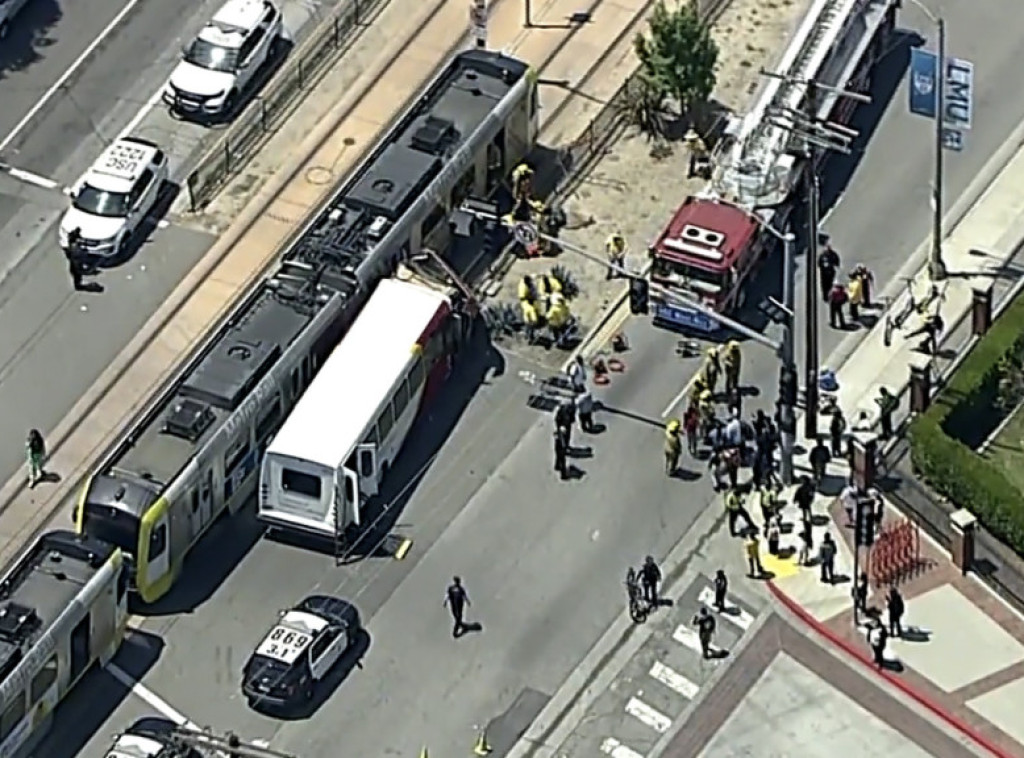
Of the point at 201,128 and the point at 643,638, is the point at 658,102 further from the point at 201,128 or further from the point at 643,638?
the point at 643,638

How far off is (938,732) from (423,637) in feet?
40.0

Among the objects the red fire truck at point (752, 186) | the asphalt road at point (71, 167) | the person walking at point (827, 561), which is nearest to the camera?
the person walking at point (827, 561)

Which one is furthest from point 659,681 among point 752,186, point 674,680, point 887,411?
point 752,186

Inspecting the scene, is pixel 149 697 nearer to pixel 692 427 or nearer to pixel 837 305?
pixel 692 427

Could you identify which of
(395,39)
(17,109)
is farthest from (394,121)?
(17,109)

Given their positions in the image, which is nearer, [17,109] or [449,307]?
[449,307]

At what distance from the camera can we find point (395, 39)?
334 ft

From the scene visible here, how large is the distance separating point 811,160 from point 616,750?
14.5 metres

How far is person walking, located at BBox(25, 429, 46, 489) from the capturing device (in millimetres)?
88188

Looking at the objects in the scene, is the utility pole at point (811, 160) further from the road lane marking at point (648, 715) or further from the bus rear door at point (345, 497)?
the bus rear door at point (345, 497)

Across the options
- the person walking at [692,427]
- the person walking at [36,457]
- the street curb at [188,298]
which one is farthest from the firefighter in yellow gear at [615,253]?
the person walking at [36,457]

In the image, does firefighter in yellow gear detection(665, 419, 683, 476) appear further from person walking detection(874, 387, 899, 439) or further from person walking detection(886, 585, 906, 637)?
person walking detection(886, 585, 906, 637)

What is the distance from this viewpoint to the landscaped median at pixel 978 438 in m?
84.1

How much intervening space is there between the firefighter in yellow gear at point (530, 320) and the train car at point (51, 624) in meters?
13.7
